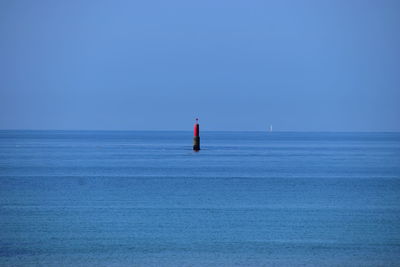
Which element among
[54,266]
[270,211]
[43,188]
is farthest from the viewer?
[43,188]

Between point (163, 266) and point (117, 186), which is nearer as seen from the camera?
point (163, 266)

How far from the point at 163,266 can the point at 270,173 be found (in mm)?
24756

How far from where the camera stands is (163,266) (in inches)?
550

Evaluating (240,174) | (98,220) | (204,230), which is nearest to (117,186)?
(240,174)

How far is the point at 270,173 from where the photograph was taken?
38.4 meters

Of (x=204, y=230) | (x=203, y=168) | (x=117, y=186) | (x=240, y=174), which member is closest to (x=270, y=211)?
(x=204, y=230)

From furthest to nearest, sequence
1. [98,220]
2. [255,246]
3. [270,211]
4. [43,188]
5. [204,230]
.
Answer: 1. [43,188]
2. [270,211]
3. [98,220]
4. [204,230]
5. [255,246]

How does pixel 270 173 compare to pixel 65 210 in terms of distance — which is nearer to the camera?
pixel 65 210

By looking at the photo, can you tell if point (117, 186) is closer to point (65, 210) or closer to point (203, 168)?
point (65, 210)

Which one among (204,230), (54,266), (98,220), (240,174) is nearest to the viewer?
(54,266)

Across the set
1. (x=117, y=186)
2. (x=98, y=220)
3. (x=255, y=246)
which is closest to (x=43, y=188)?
(x=117, y=186)

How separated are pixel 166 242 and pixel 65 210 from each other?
254 inches

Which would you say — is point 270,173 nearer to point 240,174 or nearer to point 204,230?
point 240,174

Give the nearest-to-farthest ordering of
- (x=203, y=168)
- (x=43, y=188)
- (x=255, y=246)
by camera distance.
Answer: (x=255, y=246) < (x=43, y=188) < (x=203, y=168)
